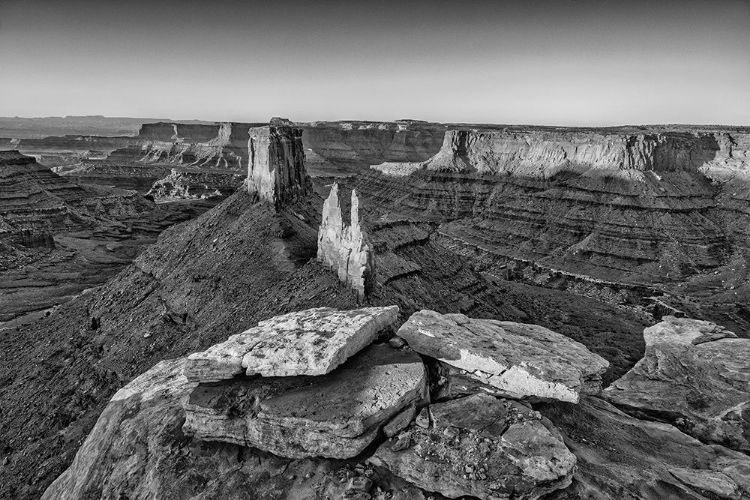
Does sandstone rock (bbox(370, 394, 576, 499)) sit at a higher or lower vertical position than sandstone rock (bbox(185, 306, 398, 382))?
lower

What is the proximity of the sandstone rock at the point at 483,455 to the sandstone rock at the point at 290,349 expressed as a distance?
3.38 metres

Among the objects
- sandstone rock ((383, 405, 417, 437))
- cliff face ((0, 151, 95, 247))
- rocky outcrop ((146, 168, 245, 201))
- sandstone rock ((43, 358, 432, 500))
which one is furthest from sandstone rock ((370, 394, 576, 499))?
rocky outcrop ((146, 168, 245, 201))

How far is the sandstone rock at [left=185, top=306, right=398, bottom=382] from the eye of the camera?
14180mm

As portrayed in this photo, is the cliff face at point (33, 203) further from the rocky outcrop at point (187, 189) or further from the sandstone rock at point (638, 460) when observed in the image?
the sandstone rock at point (638, 460)

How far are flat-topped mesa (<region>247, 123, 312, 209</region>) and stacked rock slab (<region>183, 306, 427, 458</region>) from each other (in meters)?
24.2

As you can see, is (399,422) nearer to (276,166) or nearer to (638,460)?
(638,460)

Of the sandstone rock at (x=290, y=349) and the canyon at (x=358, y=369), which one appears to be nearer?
the canyon at (x=358, y=369)

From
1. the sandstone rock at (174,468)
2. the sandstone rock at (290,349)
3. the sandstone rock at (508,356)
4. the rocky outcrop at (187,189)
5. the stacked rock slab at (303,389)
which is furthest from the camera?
the rocky outcrop at (187,189)

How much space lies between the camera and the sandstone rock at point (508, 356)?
571 inches

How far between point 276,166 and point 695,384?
33547mm

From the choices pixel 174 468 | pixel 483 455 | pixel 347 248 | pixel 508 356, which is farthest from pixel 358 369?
pixel 347 248

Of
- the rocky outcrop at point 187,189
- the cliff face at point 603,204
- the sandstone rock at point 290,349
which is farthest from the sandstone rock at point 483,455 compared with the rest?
the rocky outcrop at point 187,189

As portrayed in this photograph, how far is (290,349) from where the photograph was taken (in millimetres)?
14578

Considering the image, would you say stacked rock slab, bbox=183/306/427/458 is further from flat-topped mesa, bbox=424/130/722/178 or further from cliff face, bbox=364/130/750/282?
flat-topped mesa, bbox=424/130/722/178
